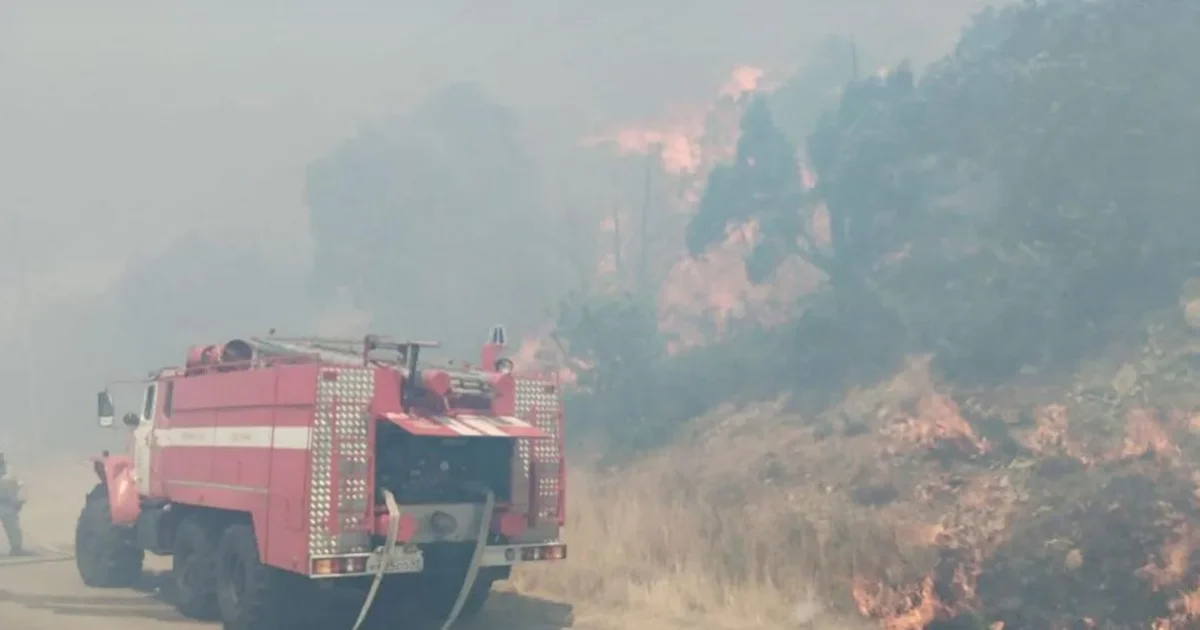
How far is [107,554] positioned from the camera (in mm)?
14555

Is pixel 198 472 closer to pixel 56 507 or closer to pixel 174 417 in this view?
pixel 174 417

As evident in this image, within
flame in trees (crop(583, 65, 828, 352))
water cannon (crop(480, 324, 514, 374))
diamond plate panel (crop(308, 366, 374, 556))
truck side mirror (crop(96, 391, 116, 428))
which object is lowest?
diamond plate panel (crop(308, 366, 374, 556))

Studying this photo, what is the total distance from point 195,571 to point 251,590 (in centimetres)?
191

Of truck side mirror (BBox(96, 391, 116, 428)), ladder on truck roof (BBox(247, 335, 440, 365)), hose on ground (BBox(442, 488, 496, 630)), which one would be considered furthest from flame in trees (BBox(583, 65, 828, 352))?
hose on ground (BBox(442, 488, 496, 630))

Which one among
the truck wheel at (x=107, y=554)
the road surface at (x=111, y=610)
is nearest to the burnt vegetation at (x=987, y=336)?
the road surface at (x=111, y=610)

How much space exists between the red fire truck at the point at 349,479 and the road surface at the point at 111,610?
0.43 m

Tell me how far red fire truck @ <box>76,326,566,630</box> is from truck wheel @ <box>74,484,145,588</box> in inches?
74.9

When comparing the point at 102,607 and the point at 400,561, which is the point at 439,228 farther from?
the point at 400,561

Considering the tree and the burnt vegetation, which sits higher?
the tree

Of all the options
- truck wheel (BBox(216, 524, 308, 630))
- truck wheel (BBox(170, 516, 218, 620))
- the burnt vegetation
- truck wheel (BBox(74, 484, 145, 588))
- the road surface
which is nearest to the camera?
truck wheel (BBox(216, 524, 308, 630))

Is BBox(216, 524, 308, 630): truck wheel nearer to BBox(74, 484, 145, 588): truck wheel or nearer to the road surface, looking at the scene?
the road surface

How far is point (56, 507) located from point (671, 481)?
20163 mm

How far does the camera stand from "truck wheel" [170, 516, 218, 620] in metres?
11.7

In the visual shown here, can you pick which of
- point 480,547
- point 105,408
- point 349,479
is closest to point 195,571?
point 349,479
